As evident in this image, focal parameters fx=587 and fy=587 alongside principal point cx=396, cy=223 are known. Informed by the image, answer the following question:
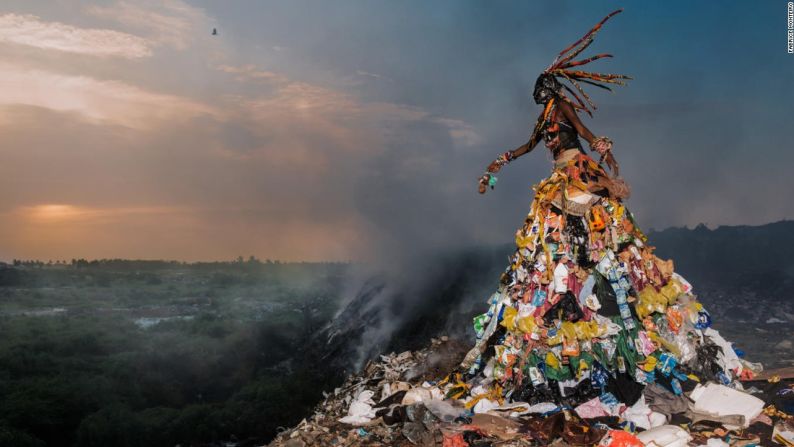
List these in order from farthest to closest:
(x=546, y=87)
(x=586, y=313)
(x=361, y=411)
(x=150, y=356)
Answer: (x=150, y=356), (x=361, y=411), (x=546, y=87), (x=586, y=313)

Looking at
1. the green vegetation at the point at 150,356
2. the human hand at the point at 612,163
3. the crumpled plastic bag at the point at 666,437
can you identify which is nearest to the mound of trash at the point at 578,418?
the crumpled plastic bag at the point at 666,437

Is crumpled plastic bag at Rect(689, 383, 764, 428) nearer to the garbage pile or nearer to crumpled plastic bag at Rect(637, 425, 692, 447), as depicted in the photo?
the garbage pile

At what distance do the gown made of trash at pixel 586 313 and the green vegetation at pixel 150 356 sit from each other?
74.1 ft

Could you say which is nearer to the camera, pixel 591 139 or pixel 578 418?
pixel 578 418

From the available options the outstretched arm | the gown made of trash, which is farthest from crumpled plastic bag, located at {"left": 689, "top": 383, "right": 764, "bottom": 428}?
the outstretched arm

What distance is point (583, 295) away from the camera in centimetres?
625

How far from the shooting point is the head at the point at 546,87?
695cm

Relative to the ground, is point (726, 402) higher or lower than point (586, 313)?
lower

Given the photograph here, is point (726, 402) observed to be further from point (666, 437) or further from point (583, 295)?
point (583, 295)

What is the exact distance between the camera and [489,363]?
6895mm

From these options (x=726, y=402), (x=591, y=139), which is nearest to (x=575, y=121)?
(x=591, y=139)

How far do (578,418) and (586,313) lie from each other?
1075 millimetres

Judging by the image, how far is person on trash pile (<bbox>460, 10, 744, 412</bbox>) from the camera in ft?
20.1

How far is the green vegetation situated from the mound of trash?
2159 centimetres
